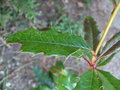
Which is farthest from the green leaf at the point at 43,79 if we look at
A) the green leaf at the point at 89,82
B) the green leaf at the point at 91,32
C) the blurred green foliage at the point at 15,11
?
the green leaf at the point at 89,82

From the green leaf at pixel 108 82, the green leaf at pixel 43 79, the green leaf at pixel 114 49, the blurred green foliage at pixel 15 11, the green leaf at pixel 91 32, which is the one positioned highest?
the green leaf at pixel 114 49

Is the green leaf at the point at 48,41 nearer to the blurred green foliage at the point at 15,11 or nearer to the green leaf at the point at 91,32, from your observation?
the green leaf at the point at 91,32

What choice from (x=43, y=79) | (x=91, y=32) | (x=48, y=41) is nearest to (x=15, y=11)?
(x=43, y=79)

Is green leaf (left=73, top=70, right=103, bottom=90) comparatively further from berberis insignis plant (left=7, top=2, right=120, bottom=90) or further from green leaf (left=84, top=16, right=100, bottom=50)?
green leaf (left=84, top=16, right=100, bottom=50)

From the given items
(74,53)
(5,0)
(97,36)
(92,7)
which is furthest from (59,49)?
(92,7)

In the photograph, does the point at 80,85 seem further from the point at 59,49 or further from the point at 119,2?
the point at 119,2

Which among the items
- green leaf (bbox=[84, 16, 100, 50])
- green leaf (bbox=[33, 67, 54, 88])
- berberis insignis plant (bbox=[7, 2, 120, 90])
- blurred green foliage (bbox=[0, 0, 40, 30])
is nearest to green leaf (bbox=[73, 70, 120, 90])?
berberis insignis plant (bbox=[7, 2, 120, 90])
